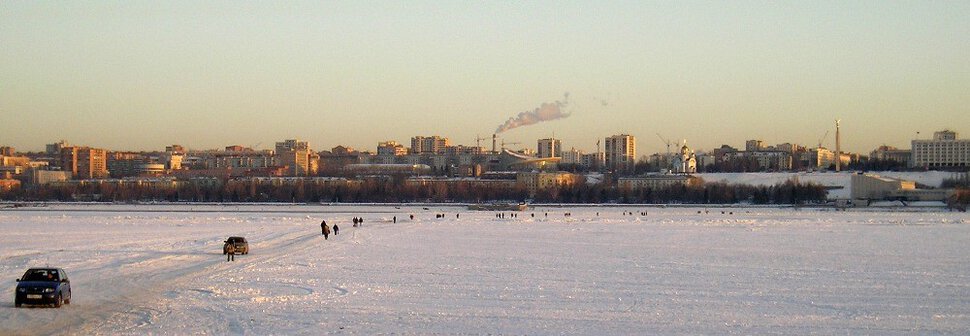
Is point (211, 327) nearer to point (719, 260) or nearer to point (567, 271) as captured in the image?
point (567, 271)

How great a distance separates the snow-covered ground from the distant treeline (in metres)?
67.5

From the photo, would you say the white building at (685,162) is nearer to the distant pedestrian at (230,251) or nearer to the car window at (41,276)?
the distant pedestrian at (230,251)

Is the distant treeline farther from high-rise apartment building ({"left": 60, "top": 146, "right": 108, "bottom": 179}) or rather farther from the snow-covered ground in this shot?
the snow-covered ground

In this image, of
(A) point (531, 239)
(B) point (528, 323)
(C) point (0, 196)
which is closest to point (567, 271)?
(B) point (528, 323)

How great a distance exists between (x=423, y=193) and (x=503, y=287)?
312ft

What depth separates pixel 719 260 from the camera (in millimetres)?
25625

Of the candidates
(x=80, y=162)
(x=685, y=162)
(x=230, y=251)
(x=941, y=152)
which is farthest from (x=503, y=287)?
(x=80, y=162)

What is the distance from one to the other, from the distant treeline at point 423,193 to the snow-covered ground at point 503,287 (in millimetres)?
67475

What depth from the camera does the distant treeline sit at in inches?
4001

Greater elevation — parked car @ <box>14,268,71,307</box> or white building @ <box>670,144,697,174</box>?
white building @ <box>670,144,697,174</box>

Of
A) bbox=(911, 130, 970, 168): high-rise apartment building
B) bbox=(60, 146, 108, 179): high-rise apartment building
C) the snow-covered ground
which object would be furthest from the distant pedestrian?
bbox=(60, 146, 108, 179): high-rise apartment building

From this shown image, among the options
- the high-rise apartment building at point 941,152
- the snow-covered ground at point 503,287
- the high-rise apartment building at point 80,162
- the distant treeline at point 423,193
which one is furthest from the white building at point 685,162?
the snow-covered ground at point 503,287

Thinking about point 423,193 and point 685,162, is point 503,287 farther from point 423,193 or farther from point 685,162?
point 685,162

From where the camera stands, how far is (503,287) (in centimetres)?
1891
